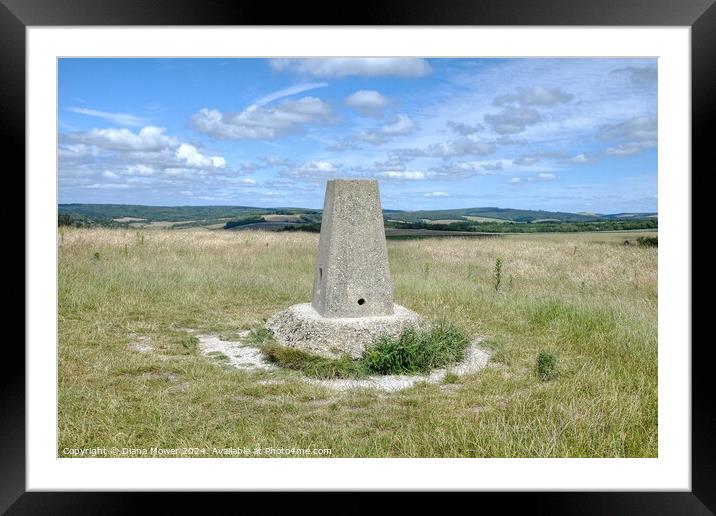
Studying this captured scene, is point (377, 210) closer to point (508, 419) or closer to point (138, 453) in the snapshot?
point (508, 419)

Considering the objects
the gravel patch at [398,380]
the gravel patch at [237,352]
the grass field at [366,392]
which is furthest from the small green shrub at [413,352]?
the gravel patch at [237,352]

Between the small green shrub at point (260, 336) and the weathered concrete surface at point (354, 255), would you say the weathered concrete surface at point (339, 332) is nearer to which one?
the weathered concrete surface at point (354, 255)

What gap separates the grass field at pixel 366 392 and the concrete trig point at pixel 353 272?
1024 millimetres

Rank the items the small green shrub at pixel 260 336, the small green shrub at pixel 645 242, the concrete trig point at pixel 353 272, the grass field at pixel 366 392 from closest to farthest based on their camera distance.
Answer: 1. the grass field at pixel 366 392
2. the concrete trig point at pixel 353 272
3. the small green shrub at pixel 260 336
4. the small green shrub at pixel 645 242

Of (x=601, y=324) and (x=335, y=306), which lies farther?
(x=601, y=324)

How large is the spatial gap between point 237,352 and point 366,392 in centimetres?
241

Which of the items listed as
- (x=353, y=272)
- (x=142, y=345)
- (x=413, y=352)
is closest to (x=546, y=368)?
(x=413, y=352)

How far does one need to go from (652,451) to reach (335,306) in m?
4.05

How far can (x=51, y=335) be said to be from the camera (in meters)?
3.62

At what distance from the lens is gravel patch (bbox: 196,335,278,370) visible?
22.6 ft

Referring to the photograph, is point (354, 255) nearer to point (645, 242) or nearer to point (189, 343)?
point (189, 343)

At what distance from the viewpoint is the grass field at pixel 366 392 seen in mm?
4605

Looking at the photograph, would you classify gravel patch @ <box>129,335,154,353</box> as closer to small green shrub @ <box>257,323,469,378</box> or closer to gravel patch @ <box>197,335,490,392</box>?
gravel patch @ <box>197,335,490,392</box>
